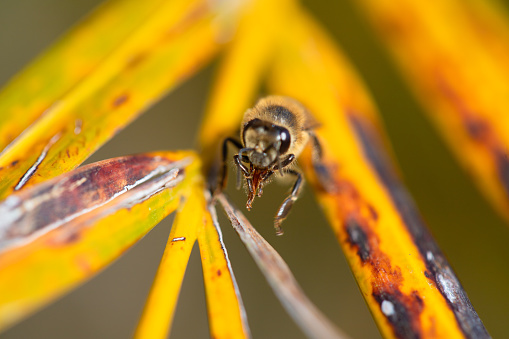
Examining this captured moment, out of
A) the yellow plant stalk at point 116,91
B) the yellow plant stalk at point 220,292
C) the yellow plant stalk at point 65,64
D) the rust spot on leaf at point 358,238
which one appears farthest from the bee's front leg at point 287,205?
the yellow plant stalk at point 65,64

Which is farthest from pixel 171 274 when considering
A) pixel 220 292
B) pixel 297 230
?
pixel 297 230

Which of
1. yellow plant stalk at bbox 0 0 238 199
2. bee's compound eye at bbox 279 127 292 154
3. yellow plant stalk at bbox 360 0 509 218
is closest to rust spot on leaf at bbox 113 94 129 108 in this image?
yellow plant stalk at bbox 0 0 238 199

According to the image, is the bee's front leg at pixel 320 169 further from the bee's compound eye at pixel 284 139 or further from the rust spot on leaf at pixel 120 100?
the rust spot on leaf at pixel 120 100

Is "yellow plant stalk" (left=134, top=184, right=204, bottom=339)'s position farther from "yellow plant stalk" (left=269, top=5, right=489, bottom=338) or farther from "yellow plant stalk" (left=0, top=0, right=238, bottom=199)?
"yellow plant stalk" (left=269, top=5, right=489, bottom=338)

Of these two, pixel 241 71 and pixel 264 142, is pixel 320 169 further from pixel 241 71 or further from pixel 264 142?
pixel 241 71

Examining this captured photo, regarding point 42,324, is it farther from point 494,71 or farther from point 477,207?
point 494,71

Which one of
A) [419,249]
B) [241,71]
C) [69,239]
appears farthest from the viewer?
[241,71]

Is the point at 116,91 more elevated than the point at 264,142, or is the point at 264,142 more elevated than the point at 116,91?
the point at 116,91
